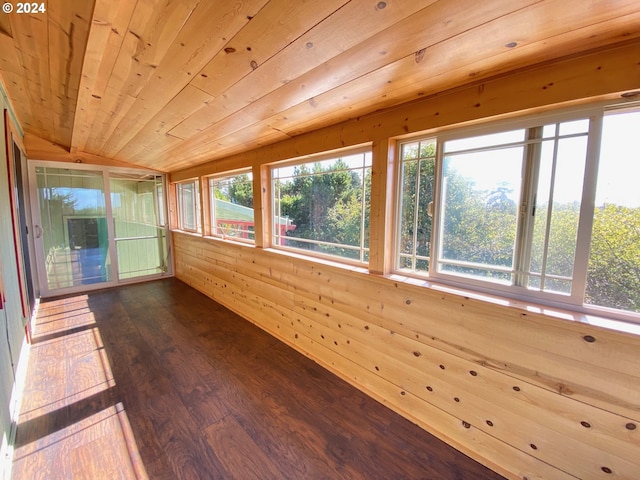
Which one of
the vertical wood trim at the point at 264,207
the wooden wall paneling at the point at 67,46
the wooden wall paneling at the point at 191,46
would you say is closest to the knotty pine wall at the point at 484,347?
the vertical wood trim at the point at 264,207

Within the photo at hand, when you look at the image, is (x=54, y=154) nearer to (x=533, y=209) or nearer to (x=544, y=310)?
(x=533, y=209)

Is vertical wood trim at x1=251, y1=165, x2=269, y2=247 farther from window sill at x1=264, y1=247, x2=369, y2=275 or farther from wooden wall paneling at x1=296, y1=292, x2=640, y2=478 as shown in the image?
wooden wall paneling at x1=296, y1=292, x2=640, y2=478

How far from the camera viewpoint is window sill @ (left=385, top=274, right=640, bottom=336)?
3.60 ft

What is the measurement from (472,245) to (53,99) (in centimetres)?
355

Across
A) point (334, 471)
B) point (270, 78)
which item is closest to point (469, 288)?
point (334, 471)

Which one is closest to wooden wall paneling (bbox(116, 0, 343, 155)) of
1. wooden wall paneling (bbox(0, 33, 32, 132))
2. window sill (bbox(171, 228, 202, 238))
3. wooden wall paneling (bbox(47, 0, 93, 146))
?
wooden wall paneling (bbox(47, 0, 93, 146))

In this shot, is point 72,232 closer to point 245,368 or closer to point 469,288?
point 245,368

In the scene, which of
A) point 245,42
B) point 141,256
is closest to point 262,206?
point 245,42

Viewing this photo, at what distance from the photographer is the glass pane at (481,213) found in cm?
143

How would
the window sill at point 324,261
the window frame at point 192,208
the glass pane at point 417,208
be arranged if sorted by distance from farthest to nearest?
1. the window frame at point 192,208
2. the window sill at point 324,261
3. the glass pane at point 417,208

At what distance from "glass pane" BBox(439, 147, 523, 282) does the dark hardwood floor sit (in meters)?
1.11

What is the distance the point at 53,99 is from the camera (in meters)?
2.31

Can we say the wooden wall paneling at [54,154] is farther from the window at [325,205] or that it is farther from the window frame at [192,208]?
the window at [325,205]

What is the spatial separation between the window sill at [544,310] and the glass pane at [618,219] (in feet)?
0.29
